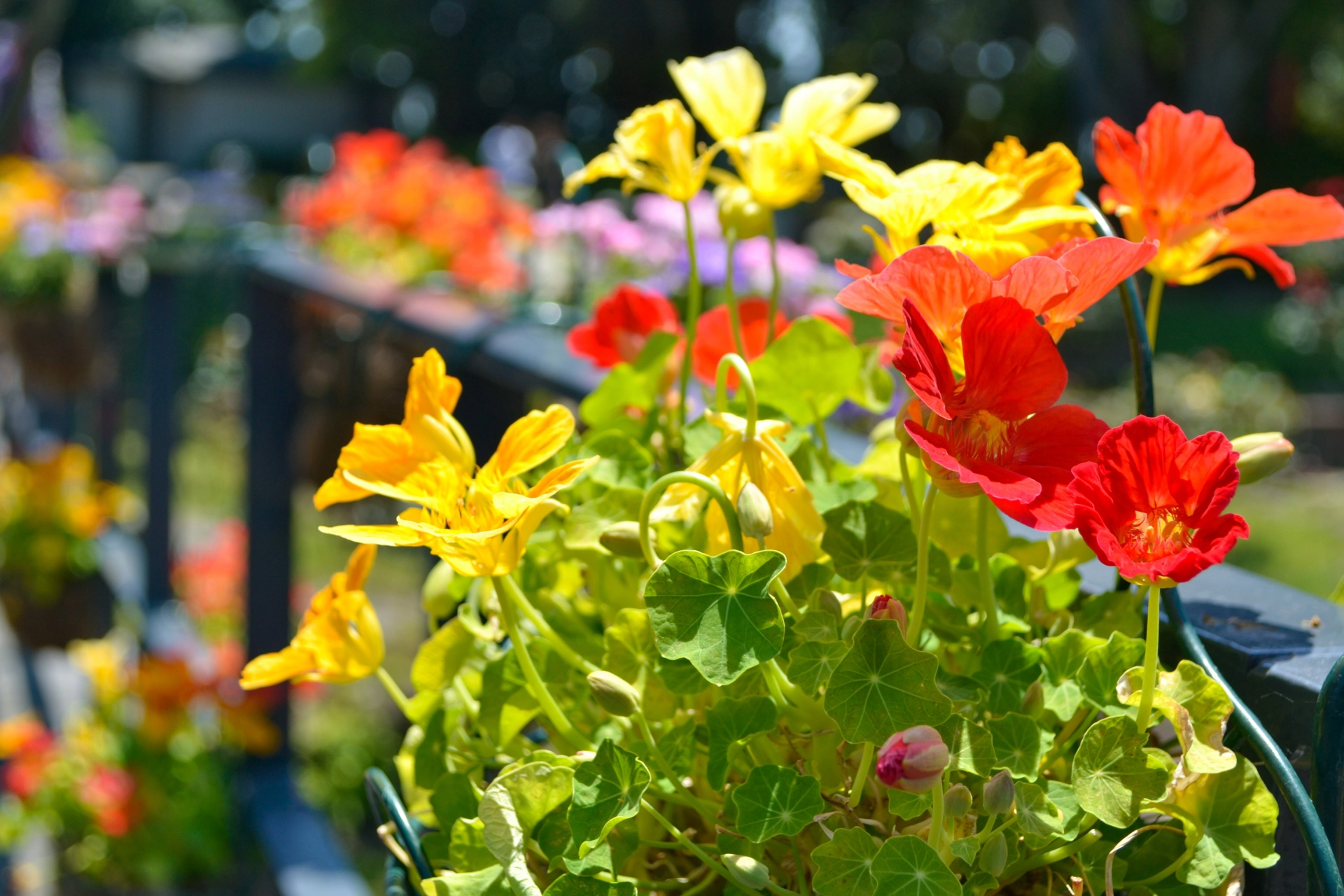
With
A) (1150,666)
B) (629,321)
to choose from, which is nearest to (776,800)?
(1150,666)

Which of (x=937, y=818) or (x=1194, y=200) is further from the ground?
(x=1194, y=200)

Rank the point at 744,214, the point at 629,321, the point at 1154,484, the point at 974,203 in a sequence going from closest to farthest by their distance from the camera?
the point at 1154,484 < the point at 974,203 < the point at 744,214 < the point at 629,321

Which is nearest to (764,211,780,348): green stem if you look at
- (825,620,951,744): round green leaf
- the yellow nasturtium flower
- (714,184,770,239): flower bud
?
(714,184,770,239): flower bud

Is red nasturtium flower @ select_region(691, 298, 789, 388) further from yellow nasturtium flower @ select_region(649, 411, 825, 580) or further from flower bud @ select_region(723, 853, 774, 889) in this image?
flower bud @ select_region(723, 853, 774, 889)

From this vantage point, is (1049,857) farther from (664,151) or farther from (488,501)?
(664,151)

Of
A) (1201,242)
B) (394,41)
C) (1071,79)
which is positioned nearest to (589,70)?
(394,41)

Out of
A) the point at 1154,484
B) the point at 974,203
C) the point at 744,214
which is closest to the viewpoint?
the point at 1154,484

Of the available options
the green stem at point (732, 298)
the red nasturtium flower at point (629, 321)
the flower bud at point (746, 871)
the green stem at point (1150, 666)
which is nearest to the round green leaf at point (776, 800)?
the flower bud at point (746, 871)

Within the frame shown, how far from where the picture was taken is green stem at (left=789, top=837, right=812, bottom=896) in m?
0.45

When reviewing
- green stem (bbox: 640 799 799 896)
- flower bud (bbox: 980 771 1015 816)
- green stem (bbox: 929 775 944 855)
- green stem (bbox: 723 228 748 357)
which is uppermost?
green stem (bbox: 723 228 748 357)

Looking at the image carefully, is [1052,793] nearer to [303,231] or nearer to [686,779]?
[686,779]

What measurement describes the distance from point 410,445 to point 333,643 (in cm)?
11

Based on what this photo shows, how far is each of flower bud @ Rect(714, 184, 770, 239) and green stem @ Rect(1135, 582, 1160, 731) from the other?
10.7 inches

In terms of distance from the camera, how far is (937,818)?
16.1 inches
